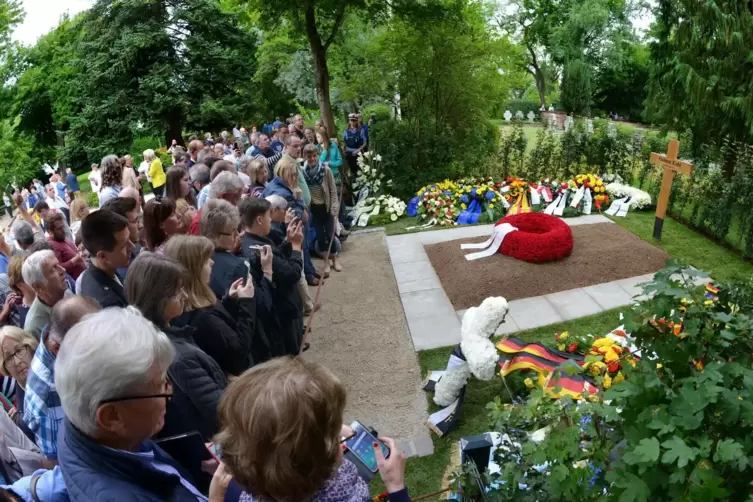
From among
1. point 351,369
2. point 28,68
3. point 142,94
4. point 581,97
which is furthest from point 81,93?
point 581,97

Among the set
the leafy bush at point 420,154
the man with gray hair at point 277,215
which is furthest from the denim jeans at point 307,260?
the leafy bush at point 420,154

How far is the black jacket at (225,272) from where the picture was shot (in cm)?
346

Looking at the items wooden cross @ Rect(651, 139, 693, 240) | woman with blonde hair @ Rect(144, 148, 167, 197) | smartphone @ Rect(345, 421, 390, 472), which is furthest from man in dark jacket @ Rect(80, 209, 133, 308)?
wooden cross @ Rect(651, 139, 693, 240)

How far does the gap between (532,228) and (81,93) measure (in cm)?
2207

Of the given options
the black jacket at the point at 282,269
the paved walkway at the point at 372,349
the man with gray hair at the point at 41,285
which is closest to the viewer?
the man with gray hair at the point at 41,285

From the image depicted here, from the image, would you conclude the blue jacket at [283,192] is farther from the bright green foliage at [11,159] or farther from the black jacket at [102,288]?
the bright green foliage at [11,159]

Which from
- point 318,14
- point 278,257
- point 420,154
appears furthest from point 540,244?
point 318,14

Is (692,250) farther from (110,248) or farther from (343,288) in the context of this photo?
(110,248)

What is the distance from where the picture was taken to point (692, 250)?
7.44m

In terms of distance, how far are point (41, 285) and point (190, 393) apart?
1438 millimetres

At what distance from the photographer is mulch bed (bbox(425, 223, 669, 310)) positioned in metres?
6.32

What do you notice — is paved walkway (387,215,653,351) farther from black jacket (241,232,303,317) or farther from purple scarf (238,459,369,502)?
purple scarf (238,459,369,502)

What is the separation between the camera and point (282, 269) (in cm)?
401

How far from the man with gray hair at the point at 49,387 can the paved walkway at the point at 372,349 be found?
8.01 ft
